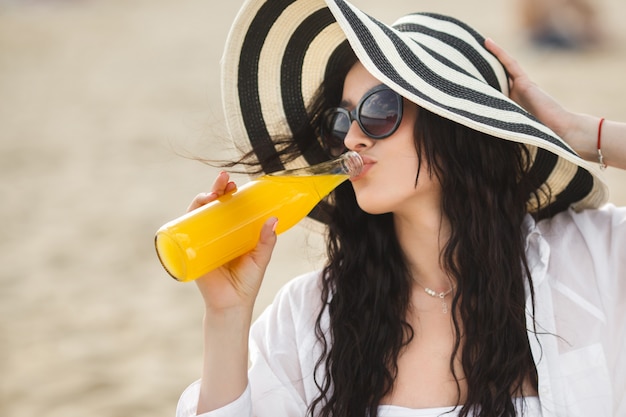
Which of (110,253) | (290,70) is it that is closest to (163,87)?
(110,253)

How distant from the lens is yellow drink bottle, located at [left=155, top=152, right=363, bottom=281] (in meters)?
1.86

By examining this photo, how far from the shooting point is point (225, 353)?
210 cm

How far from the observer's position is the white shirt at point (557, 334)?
7.04 ft

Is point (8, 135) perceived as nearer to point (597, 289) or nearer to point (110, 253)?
point (110, 253)

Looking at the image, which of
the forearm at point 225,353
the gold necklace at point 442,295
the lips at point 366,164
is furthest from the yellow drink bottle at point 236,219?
the gold necklace at point 442,295

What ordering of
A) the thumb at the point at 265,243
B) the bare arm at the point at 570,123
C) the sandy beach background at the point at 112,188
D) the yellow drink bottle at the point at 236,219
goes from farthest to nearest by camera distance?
the sandy beach background at the point at 112,188 → the bare arm at the point at 570,123 → the thumb at the point at 265,243 → the yellow drink bottle at the point at 236,219

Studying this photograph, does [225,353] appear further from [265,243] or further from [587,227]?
[587,227]

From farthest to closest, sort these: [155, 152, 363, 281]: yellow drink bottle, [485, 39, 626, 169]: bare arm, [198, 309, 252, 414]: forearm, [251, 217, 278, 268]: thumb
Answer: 1. [485, 39, 626, 169]: bare arm
2. [198, 309, 252, 414]: forearm
3. [251, 217, 278, 268]: thumb
4. [155, 152, 363, 281]: yellow drink bottle

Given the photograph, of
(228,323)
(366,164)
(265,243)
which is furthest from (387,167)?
→ (228,323)

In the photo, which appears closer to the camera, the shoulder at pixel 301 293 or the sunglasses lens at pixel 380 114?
the sunglasses lens at pixel 380 114

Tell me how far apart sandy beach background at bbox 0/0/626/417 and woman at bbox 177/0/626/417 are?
26cm

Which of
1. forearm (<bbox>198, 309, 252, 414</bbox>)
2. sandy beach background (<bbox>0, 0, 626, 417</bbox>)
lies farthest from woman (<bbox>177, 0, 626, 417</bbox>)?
sandy beach background (<bbox>0, 0, 626, 417</bbox>)

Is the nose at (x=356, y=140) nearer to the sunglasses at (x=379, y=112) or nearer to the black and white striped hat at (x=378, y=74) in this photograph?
the sunglasses at (x=379, y=112)

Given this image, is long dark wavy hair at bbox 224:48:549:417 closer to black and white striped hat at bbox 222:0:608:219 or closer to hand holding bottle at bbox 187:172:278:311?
black and white striped hat at bbox 222:0:608:219
